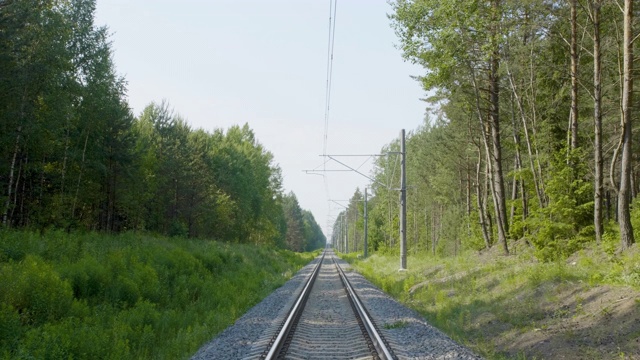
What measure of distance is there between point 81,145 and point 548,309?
26028mm

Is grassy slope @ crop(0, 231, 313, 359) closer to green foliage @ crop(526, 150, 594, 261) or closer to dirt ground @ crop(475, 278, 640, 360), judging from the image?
dirt ground @ crop(475, 278, 640, 360)

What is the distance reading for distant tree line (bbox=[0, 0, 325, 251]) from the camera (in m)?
21.0

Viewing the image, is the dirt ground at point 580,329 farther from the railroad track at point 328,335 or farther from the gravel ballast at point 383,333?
the railroad track at point 328,335

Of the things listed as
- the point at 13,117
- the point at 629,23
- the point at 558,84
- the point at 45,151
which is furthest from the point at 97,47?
the point at 629,23

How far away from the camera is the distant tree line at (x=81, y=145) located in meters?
21.0

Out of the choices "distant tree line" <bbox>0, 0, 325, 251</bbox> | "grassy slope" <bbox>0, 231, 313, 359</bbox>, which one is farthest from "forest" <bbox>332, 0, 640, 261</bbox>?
"distant tree line" <bbox>0, 0, 325, 251</bbox>

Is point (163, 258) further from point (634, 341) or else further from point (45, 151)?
point (634, 341)

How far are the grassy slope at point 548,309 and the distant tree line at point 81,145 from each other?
17.0 metres

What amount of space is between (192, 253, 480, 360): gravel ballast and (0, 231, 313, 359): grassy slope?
472mm

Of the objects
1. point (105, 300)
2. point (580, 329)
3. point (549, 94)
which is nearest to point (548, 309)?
point (580, 329)

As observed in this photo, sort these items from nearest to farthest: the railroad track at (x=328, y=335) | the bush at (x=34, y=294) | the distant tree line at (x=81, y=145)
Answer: the railroad track at (x=328, y=335), the bush at (x=34, y=294), the distant tree line at (x=81, y=145)

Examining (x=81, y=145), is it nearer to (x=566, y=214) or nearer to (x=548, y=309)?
(x=566, y=214)

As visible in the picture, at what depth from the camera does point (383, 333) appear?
10461mm

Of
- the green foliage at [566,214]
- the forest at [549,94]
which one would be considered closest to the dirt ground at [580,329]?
the forest at [549,94]
